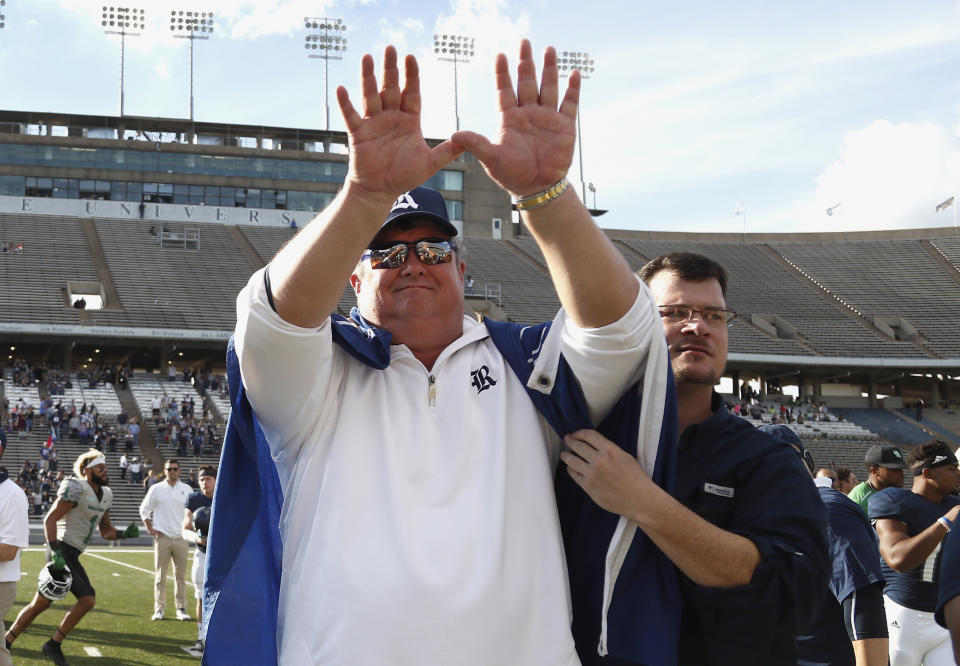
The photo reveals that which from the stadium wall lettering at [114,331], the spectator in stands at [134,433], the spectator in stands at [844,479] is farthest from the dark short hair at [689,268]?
the stadium wall lettering at [114,331]

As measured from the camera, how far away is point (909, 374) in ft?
161

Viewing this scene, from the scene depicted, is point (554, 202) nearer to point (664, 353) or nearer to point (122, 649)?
point (664, 353)

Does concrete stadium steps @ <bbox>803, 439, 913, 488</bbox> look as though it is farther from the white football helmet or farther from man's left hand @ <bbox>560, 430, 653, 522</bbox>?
man's left hand @ <bbox>560, 430, 653, 522</bbox>

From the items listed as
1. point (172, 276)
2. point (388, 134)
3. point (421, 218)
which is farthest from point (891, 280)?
point (388, 134)

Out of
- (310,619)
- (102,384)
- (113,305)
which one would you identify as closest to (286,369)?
(310,619)

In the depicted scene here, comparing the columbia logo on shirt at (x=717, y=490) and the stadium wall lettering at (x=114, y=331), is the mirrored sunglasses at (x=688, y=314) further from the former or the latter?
the stadium wall lettering at (x=114, y=331)

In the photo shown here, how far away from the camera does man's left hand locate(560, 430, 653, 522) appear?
99.3 inches

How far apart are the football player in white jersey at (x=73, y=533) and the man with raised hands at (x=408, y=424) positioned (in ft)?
23.8

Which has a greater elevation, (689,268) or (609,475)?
(689,268)

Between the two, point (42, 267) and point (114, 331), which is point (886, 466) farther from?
point (42, 267)

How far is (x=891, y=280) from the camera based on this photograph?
53.3 metres

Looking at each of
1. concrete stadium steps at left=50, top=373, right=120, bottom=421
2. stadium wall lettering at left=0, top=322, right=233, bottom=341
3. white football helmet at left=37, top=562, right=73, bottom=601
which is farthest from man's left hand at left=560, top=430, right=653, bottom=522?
stadium wall lettering at left=0, top=322, right=233, bottom=341

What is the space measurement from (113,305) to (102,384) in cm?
706

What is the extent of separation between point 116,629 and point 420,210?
9.62 m
